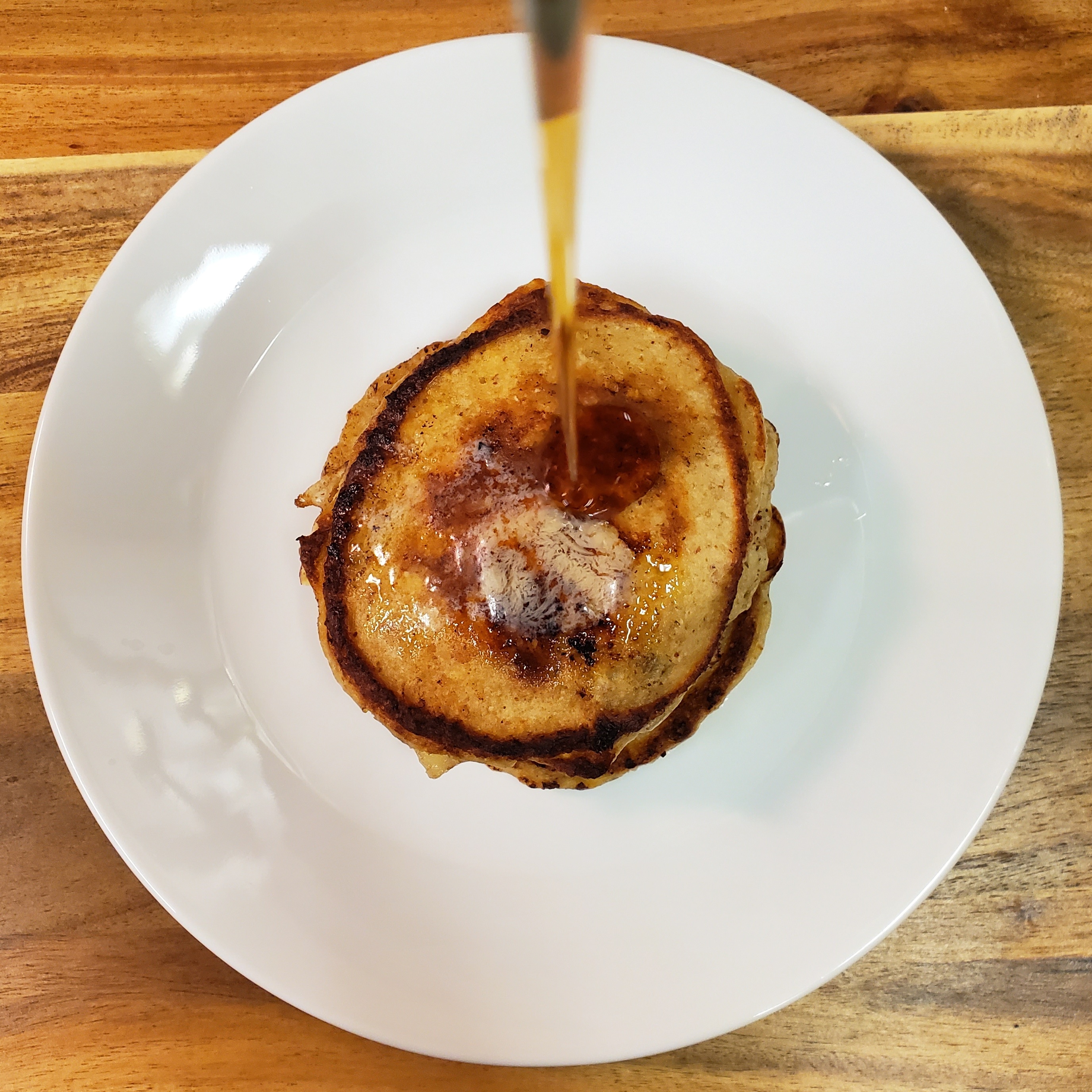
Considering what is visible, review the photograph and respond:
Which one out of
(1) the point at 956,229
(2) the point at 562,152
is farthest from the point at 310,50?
(1) the point at 956,229

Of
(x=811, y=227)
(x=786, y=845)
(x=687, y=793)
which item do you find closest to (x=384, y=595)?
(x=687, y=793)

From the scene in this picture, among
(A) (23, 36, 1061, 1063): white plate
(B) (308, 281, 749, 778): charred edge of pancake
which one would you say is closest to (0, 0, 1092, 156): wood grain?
(A) (23, 36, 1061, 1063): white plate

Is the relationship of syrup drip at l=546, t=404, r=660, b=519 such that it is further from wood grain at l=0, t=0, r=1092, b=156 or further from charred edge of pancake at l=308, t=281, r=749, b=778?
wood grain at l=0, t=0, r=1092, b=156

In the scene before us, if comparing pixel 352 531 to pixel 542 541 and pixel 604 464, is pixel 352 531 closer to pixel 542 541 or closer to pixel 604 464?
pixel 542 541

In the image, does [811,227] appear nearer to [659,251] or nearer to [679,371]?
[659,251]

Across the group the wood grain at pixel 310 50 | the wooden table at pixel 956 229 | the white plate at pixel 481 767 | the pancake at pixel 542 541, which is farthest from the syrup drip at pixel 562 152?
the wooden table at pixel 956 229

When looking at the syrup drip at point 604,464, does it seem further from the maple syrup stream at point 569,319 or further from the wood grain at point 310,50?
the wood grain at point 310,50

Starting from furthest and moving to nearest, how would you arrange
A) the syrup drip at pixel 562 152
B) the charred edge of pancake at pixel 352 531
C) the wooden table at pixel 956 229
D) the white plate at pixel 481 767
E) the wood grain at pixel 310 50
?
the wood grain at pixel 310 50 < the wooden table at pixel 956 229 < the white plate at pixel 481 767 < the charred edge of pancake at pixel 352 531 < the syrup drip at pixel 562 152

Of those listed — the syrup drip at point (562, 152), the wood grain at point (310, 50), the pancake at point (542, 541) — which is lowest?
the pancake at point (542, 541)
